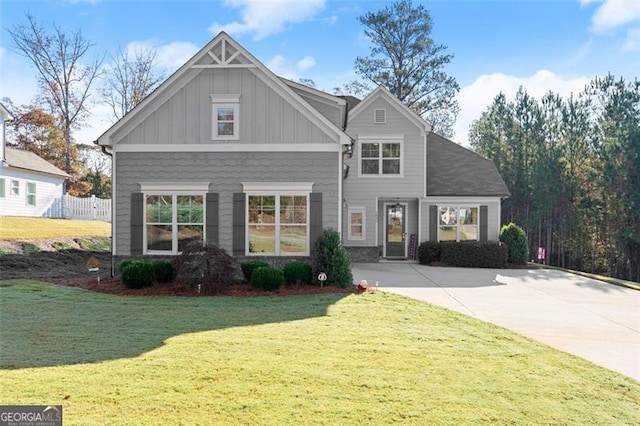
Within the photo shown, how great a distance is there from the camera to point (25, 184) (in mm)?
24609

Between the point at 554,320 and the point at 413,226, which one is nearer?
the point at 554,320

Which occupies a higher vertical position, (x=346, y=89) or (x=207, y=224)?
(x=346, y=89)

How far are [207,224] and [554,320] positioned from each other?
925cm

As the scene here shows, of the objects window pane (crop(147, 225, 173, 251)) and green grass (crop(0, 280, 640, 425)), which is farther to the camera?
window pane (crop(147, 225, 173, 251))

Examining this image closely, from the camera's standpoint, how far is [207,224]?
12.4 meters

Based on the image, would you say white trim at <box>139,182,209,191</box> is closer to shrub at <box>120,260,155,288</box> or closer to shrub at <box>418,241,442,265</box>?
shrub at <box>120,260,155,288</box>

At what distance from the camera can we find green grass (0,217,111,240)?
58.1ft

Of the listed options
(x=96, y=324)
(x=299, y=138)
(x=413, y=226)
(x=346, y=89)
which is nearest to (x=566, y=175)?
A: (x=413, y=226)

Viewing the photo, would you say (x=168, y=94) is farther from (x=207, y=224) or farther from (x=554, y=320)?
(x=554, y=320)

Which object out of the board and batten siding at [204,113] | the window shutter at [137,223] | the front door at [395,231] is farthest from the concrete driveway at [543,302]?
the window shutter at [137,223]

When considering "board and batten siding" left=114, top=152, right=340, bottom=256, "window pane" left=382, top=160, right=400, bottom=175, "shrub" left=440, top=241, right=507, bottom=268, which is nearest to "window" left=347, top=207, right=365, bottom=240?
"window pane" left=382, top=160, right=400, bottom=175

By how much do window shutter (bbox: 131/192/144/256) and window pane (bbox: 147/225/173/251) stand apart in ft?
0.82

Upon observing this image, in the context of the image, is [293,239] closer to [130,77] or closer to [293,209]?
[293,209]

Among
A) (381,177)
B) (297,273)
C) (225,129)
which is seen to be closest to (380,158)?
(381,177)
